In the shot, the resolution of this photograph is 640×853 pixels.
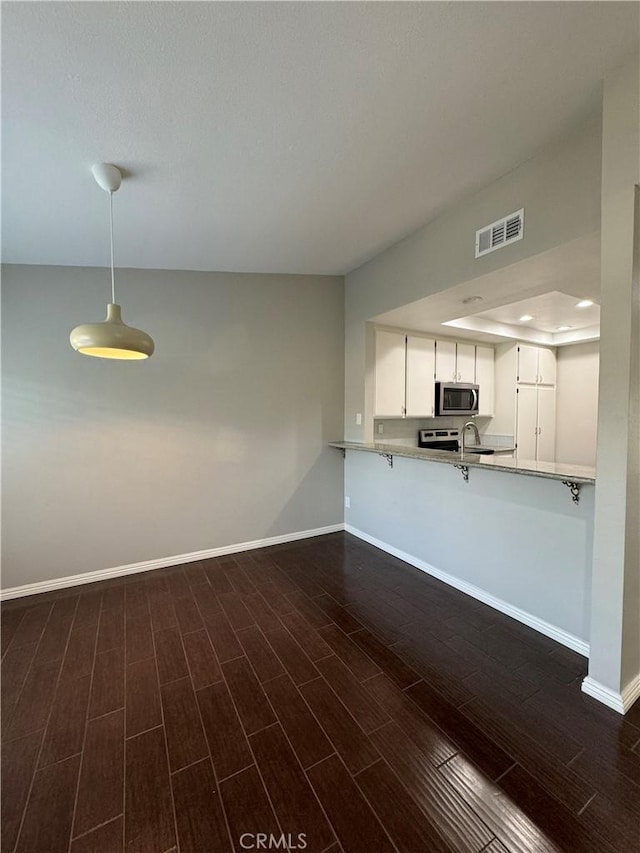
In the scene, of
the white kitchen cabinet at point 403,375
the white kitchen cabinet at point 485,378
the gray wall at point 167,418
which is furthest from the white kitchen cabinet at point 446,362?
the gray wall at point 167,418

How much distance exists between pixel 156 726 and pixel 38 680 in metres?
0.83

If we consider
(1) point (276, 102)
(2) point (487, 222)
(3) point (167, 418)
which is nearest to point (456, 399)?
(2) point (487, 222)

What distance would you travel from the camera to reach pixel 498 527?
251 centimetres

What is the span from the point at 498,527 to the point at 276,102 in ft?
9.23

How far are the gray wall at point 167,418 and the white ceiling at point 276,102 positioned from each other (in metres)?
0.75

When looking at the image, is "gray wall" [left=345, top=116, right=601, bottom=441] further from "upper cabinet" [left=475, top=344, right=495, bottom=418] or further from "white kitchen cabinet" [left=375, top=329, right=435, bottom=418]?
"upper cabinet" [left=475, top=344, right=495, bottom=418]

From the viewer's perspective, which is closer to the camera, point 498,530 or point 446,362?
point 498,530

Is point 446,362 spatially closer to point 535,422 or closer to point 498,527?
point 535,422

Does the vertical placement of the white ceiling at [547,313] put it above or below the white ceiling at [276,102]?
below

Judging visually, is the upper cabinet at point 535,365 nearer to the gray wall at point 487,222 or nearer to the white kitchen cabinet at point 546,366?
the white kitchen cabinet at point 546,366

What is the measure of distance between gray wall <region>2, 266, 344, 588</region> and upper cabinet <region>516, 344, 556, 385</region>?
8.98 ft

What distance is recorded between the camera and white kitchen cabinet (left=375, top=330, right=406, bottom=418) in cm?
380

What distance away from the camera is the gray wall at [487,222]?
1783 mm

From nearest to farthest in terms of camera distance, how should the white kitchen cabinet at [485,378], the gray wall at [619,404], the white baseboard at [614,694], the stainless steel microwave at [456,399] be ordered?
the gray wall at [619,404], the white baseboard at [614,694], the stainless steel microwave at [456,399], the white kitchen cabinet at [485,378]
